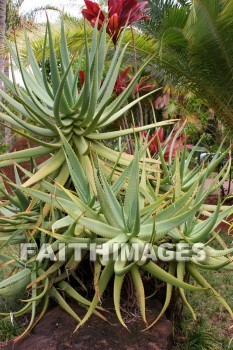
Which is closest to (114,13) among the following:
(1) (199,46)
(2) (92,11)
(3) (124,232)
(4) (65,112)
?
(2) (92,11)

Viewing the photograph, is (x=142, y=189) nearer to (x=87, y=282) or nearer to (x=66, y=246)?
(x=66, y=246)

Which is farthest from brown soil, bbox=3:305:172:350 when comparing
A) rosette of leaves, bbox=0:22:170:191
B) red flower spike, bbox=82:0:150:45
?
red flower spike, bbox=82:0:150:45

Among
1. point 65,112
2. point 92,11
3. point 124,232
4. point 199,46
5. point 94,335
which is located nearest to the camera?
point 124,232

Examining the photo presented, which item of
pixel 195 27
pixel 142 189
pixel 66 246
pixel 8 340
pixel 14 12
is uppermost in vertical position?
pixel 14 12

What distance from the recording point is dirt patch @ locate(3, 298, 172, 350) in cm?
289

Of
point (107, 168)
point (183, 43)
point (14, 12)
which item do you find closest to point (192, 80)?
point (183, 43)

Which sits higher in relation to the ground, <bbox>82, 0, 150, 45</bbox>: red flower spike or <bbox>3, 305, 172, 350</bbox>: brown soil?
<bbox>82, 0, 150, 45</bbox>: red flower spike

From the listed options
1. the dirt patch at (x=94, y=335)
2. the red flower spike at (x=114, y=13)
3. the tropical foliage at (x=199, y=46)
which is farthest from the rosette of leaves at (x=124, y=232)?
the tropical foliage at (x=199, y=46)

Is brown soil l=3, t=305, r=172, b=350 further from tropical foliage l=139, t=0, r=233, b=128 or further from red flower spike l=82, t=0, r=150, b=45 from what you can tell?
tropical foliage l=139, t=0, r=233, b=128

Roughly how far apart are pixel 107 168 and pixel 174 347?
134 centimetres

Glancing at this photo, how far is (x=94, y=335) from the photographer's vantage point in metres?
2.93

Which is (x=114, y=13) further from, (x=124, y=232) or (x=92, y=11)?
(x=124, y=232)

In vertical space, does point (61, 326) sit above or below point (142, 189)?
below

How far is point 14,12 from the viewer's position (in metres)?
18.3
